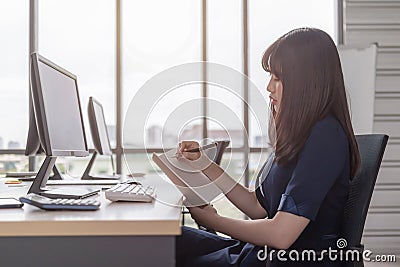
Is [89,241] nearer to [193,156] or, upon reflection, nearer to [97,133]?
[193,156]

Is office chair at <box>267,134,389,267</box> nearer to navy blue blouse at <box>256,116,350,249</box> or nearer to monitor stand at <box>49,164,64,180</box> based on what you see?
navy blue blouse at <box>256,116,350,249</box>

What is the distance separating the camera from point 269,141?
1.62m

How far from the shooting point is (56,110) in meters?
1.64

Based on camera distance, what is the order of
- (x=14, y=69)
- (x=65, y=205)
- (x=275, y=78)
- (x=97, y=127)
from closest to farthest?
(x=65, y=205) → (x=275, y=78) → (x=97, y=127) → (x=14, y=69)

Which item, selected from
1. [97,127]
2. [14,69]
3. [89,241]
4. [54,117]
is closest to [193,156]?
[54,117]

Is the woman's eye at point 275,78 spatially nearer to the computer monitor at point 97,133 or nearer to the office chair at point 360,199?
the office chair at point 360,199

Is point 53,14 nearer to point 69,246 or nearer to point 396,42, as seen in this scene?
point 396,42

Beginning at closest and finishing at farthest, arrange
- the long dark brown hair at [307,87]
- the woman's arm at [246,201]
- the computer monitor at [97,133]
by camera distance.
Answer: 1. the long dark brown hair at [307,87]
2. the woman's arm at [246,201]
3. the computer monitor at [97,133]

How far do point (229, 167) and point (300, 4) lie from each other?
3.15 meters

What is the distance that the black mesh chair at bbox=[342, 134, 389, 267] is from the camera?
55.7 inches

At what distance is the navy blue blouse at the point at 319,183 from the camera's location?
1.30 meters

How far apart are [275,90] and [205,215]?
38 centimetres

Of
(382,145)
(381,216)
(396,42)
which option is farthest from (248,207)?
(396,42)

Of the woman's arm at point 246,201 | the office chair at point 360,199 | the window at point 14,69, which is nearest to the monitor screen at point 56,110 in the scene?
the woman's arm at point 246,201
